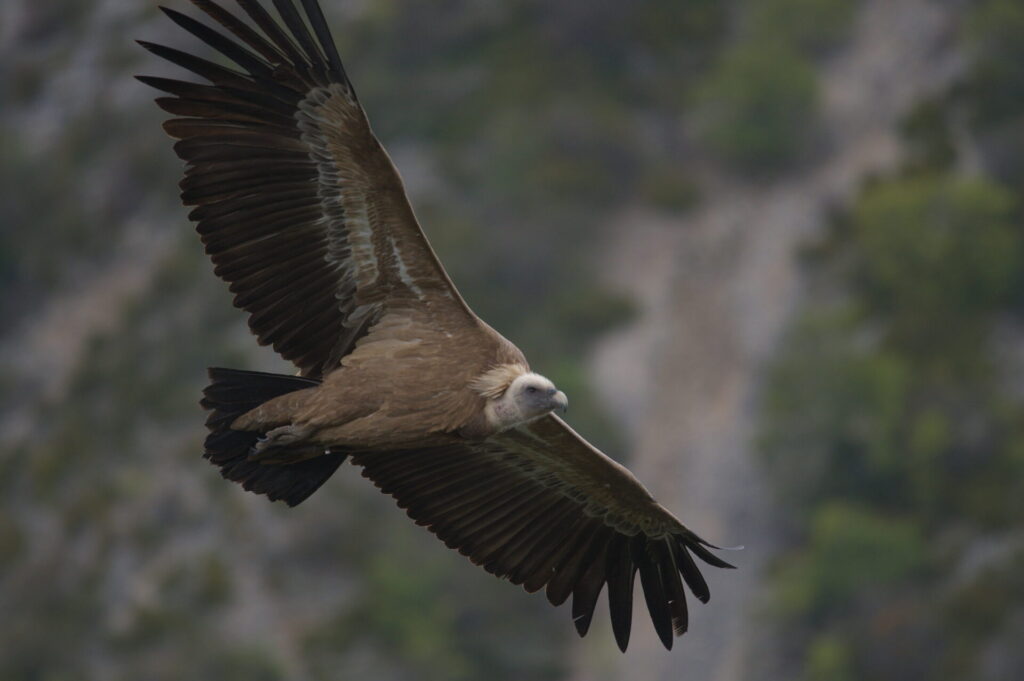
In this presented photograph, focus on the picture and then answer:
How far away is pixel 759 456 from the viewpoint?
35.2 metres

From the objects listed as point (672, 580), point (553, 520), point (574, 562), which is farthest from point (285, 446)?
point (672, 580)

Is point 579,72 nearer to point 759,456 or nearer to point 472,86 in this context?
point 472,86

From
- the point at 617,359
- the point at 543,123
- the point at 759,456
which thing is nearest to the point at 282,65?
the point at 759,456

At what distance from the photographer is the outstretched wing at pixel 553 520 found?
1045cm

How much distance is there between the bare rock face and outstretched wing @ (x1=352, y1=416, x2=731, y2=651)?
20230mm

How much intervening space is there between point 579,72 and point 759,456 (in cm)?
1696

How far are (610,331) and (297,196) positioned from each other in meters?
30.3

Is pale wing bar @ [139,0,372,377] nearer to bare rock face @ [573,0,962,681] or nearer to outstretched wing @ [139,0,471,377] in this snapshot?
outstretched wing @ [139,0,471,377]

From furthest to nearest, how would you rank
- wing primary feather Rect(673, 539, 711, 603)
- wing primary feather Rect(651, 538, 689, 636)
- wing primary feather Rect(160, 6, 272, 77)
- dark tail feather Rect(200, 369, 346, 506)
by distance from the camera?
1. wing primary feather Rect(651, 538, 689, 636)
2. wing primary feather Rect(673, 539, 711, 603)
3. dark tail feather Rect(200, 369, 346, 506)
4. wing primary feather Rect(160, 6, 272, 77)

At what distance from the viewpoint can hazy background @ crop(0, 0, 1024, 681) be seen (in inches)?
1344

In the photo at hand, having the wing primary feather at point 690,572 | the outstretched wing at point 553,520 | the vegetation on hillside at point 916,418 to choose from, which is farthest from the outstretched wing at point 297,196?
the vegetation on hillside at point 916,418

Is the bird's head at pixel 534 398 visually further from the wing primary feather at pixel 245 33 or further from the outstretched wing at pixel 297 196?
the wing primary feather at pixel 245 33

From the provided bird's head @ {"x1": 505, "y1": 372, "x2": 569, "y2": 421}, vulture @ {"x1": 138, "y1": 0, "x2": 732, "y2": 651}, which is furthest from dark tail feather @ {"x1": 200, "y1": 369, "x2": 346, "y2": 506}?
bird's head @ {"x1": 505, "y1": 372, "x2": 569, "y2": 421}

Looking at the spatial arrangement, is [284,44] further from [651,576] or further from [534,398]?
[651,576]
